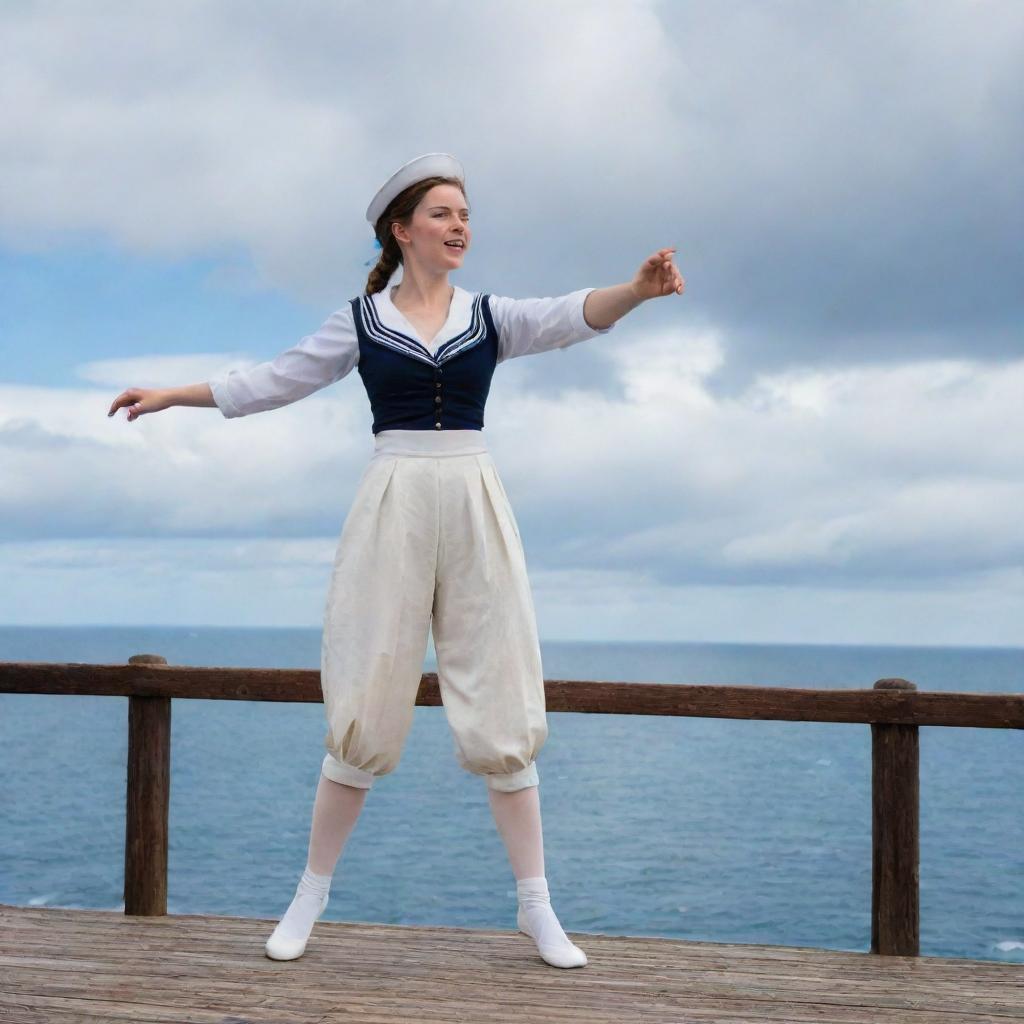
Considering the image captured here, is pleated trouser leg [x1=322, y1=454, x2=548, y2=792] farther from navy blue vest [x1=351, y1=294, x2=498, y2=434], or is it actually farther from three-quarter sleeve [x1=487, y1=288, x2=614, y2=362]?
three-quarter sleeve [x1=487, y1=288, x2=614, y2=362]

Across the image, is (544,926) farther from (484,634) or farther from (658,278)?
(658,278)

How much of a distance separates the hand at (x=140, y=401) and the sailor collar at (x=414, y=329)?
55 centimetres

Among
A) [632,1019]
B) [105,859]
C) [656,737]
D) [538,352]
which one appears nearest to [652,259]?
[538,352]

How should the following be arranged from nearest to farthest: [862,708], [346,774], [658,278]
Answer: [658,278] < [346,774] < [862,708]

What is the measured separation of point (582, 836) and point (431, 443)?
157ft

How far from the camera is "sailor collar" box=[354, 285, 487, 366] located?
3053 mm

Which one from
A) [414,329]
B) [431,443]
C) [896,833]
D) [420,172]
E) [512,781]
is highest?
[420,172]

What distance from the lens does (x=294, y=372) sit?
320 centimetres

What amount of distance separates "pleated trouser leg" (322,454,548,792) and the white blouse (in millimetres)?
334

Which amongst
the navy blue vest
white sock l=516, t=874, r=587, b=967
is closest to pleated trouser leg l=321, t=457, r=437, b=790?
the navy blue vest

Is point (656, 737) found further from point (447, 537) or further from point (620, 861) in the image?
point (447, 537)

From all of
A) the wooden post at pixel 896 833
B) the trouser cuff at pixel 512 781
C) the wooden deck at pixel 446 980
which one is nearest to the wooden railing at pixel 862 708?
the wooden post at pixel 896 833

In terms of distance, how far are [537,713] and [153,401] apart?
1247 millimetres

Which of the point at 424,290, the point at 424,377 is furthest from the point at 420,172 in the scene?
the point at 424,377
